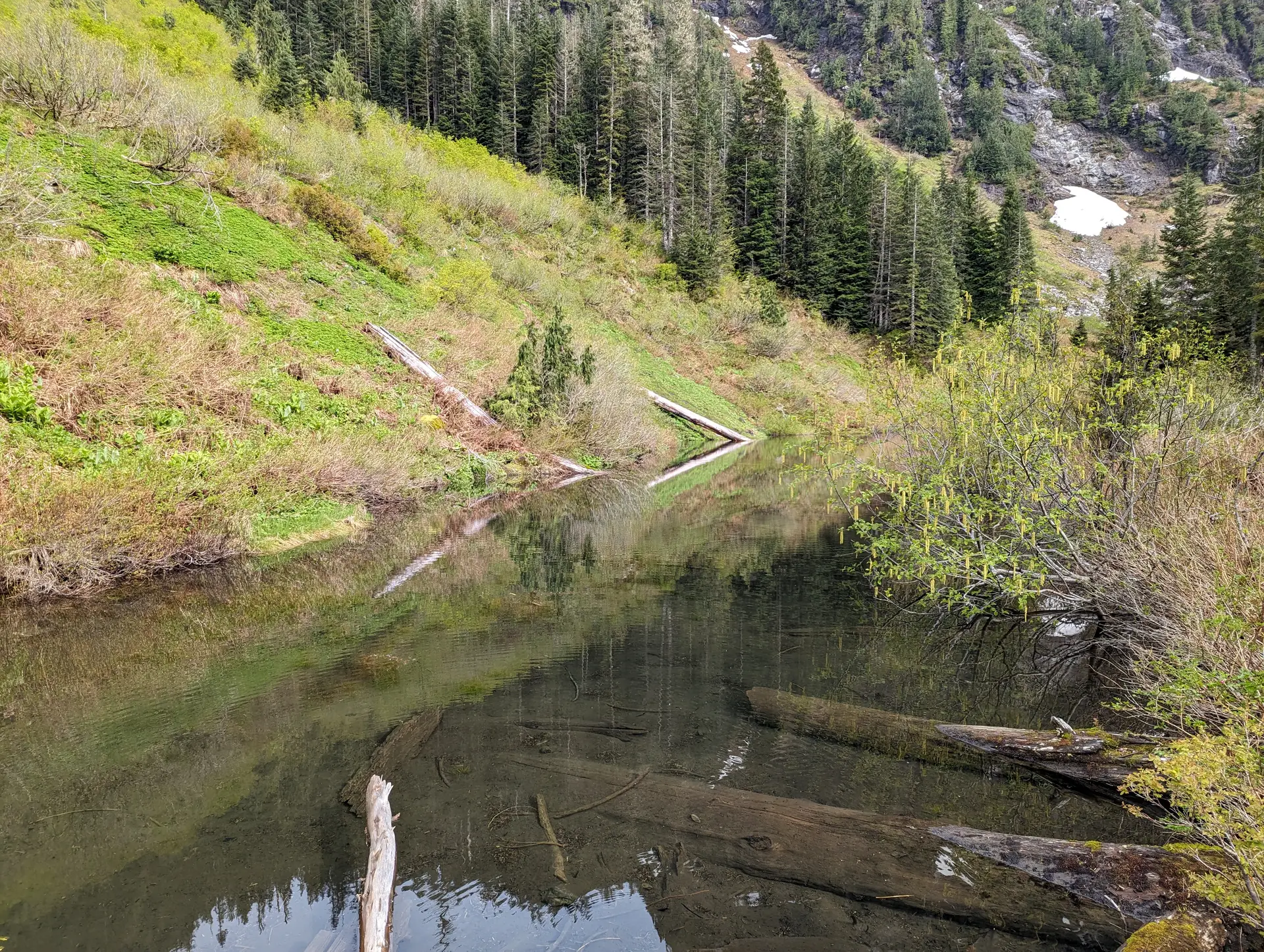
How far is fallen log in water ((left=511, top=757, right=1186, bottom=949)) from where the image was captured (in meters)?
3.88

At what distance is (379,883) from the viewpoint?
3.83m

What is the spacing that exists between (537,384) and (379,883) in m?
18.8

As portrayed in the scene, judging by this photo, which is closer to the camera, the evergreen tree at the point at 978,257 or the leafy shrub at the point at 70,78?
the leafy shrub at the point at 70,78

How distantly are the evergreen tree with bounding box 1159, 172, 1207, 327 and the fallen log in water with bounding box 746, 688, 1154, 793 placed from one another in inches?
1618

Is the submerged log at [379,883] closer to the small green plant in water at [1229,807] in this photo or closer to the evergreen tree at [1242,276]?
the small green plant in water at [1229,807]

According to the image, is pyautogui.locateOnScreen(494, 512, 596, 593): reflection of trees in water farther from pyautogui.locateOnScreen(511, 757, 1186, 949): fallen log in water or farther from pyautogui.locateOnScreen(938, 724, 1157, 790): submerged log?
pyautogui.locateOnScreen(938, 724, 1157, 790): submerged log

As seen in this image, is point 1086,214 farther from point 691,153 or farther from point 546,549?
point 546,549

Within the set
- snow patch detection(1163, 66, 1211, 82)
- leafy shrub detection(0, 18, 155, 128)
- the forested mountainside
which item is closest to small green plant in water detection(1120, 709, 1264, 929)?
leafy shrub detection(0, 18, 155, 128)

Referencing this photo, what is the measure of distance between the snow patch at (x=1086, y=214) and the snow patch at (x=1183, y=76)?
148 feet

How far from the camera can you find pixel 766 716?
660cm

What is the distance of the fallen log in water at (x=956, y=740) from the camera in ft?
16.9

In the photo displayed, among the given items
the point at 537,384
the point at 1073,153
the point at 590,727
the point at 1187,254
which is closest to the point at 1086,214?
the point at 1073,153

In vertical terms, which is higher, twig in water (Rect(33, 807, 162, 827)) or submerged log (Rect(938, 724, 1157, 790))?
submerged log (Rect(938, 724, 1157, 790))

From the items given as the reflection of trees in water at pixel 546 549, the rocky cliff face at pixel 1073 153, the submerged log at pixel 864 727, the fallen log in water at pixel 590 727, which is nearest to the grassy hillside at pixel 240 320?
the reflection of trees in water at pixel 546 549
